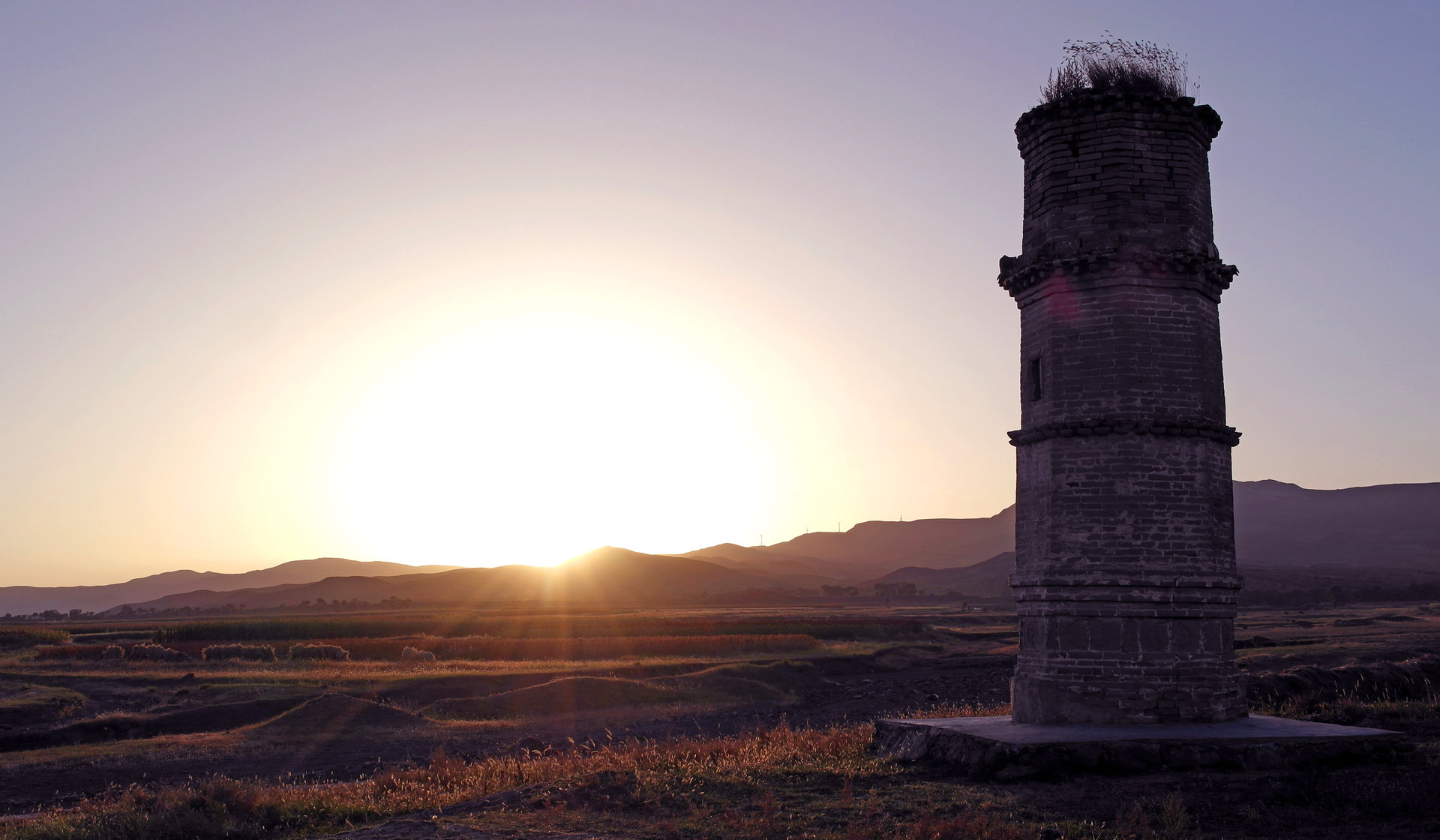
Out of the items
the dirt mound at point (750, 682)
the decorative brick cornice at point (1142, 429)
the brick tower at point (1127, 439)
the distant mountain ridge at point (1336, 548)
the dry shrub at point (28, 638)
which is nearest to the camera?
the brick tower at point (1127, 439)

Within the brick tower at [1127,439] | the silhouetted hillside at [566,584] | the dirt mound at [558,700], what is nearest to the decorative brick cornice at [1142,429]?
the brick tower at [1127,439]

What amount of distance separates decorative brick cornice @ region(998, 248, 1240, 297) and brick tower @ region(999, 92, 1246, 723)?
0.02 m

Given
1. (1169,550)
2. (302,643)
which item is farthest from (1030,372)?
(302,643)

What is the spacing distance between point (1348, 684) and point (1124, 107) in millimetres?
12099

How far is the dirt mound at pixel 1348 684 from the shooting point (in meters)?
18.2

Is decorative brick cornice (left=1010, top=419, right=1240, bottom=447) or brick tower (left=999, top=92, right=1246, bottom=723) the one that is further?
decorative brick cornice (left=1010, top=419, right=1240, bottom=447)

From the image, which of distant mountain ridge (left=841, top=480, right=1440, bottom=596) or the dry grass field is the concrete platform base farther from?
distant mountain ridge (left=841, top=480, right=1440, bottom=596)

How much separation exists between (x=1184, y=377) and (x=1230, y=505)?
6.40ft

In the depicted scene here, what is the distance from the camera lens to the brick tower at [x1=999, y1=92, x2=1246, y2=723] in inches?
528

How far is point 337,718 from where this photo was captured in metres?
26.3

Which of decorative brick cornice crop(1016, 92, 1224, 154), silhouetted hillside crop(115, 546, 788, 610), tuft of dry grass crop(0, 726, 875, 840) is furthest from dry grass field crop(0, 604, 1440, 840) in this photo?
silhouetted hillside crop(115, 546, 788, 610)

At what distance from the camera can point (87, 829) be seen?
1152 centimetres

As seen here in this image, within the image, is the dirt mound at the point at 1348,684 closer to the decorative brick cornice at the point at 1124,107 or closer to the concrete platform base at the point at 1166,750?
the concrete platform base at the point at 1166,750

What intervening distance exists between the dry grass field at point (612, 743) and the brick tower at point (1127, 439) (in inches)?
79.6
